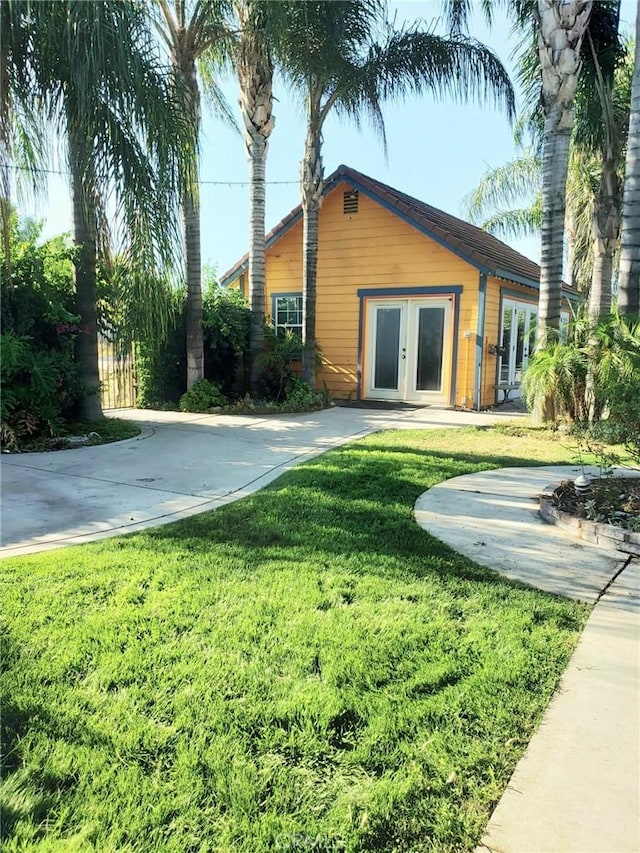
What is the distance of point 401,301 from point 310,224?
8.78 feet

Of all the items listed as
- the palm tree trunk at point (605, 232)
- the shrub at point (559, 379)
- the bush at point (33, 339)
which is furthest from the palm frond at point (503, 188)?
the bush at point (33, 339)

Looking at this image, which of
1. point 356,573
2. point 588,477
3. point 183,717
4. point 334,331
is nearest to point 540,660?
point 356,573

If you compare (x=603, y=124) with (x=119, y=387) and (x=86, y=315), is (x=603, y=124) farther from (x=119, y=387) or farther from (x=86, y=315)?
(x=119, y=387)

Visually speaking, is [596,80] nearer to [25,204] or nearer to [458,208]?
[25,204]

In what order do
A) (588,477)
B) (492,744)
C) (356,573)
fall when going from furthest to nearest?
(588,477), (356,573), (492,744)

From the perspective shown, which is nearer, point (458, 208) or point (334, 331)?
point (334, 331)

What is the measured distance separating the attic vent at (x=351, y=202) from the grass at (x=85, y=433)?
23.8 feet

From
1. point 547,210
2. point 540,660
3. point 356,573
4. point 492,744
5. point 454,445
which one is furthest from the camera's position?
point 547,210

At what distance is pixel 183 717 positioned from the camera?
207 centimetres

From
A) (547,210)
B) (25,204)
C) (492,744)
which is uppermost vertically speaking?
(547,210)

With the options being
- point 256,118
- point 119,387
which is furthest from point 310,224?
point 119,387

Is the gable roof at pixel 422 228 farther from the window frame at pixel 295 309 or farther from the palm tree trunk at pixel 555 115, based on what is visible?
the palm tree trunk at pixel 555 115

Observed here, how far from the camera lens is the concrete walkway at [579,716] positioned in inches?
65.3

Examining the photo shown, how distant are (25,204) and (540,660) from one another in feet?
23.6
